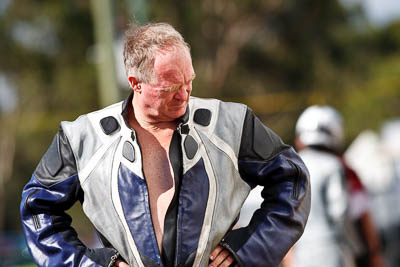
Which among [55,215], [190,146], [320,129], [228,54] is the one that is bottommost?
[228,54]

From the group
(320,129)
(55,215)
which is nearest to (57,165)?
(55,215)

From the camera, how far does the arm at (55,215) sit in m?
2.76

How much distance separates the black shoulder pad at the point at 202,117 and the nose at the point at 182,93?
0.14m

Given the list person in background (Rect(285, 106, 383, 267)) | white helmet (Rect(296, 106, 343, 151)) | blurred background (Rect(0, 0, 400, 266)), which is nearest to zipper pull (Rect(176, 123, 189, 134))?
person in background (Rect(285, 106, 383, 267))

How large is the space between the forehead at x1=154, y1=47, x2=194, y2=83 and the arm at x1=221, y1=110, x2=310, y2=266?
33cm

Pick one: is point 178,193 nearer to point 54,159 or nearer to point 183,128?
point 183,128

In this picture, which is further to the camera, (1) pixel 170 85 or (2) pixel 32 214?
(2) pixel 32 214

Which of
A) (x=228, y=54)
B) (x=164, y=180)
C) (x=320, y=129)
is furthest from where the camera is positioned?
(x=228, y=54)

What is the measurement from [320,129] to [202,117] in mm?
2583

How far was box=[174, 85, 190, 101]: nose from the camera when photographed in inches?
107

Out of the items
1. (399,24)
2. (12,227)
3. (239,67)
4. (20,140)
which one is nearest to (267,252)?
(239,67)

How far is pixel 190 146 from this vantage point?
2814 millimetres

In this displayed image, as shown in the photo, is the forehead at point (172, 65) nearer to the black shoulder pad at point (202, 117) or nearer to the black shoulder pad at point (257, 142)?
the black shoulder pad at point (202, 117)

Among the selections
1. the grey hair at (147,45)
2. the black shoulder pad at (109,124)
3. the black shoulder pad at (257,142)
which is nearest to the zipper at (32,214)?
the black shoulder pad at (109,124)
